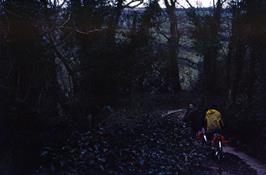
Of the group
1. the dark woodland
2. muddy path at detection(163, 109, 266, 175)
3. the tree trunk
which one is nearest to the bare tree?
the tree trunk

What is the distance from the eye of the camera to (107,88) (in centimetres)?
2078

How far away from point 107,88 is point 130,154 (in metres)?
5.40

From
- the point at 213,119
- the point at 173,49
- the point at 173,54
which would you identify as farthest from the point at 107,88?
the point at 173,49

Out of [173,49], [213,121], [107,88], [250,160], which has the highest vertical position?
[173,49]

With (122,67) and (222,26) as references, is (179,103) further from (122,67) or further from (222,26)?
(122,67)

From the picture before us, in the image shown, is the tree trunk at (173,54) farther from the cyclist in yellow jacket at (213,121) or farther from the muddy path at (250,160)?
the cyclist in yellow jacket at (213,121)

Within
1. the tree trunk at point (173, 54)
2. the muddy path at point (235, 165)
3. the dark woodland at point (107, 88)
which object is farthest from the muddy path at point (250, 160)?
the tree trunk at point (173, 54)

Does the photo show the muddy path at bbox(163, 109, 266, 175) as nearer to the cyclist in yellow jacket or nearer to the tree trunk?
the cyclist in yellow jacket

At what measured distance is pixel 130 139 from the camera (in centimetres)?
1802

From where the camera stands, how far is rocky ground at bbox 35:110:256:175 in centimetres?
1380

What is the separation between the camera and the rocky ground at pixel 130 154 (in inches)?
543

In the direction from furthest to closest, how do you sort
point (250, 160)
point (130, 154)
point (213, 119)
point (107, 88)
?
point (107, 88)
point (250, 160)
point (213, 119)
point (130, 154)

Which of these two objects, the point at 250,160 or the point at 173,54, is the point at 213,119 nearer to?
the point at 250,160

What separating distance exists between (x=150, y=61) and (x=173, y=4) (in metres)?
17.9
